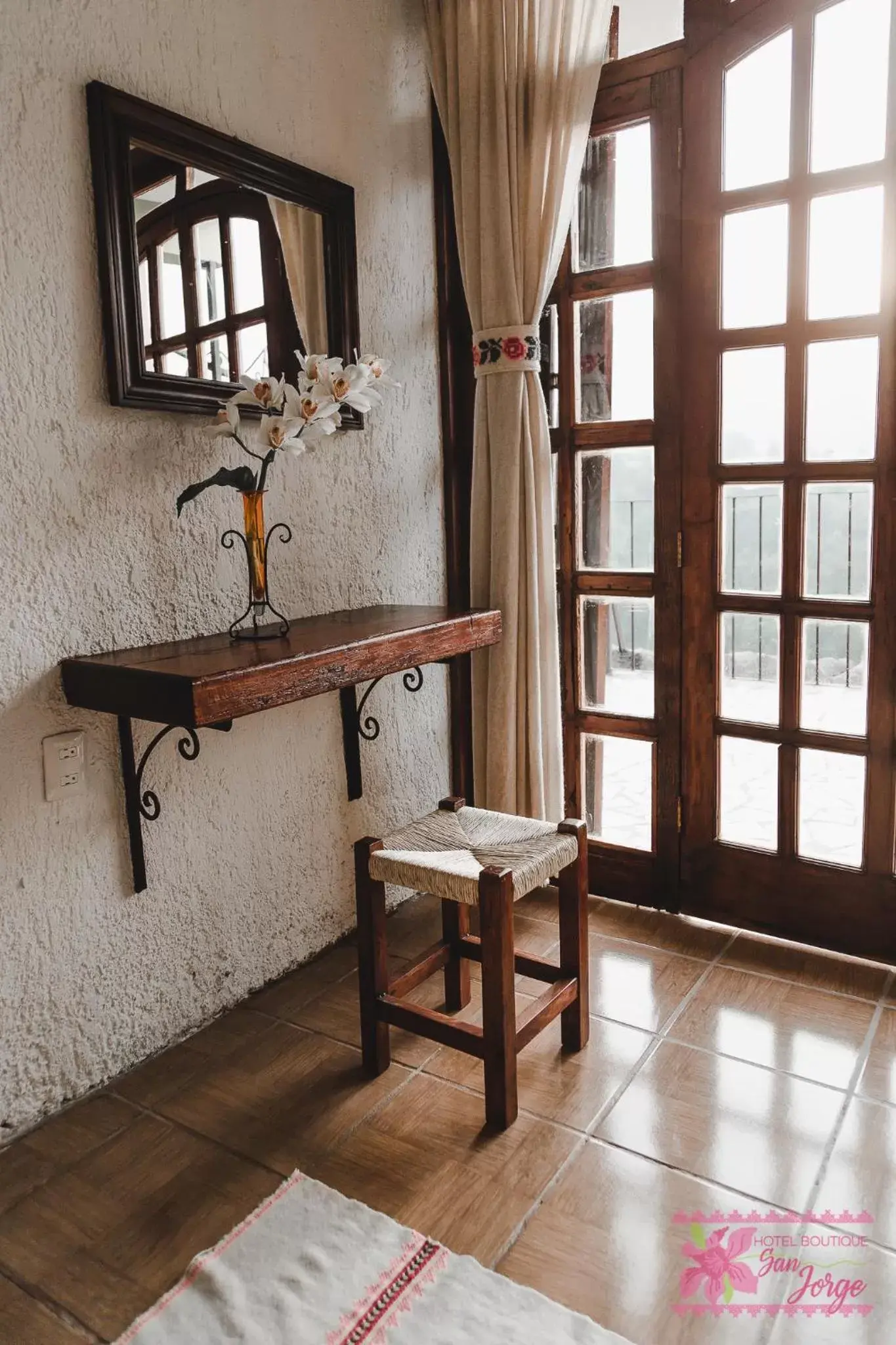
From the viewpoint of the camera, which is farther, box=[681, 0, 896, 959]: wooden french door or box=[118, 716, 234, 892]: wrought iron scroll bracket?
box=[681, 0, 896, 959]: wooden french door

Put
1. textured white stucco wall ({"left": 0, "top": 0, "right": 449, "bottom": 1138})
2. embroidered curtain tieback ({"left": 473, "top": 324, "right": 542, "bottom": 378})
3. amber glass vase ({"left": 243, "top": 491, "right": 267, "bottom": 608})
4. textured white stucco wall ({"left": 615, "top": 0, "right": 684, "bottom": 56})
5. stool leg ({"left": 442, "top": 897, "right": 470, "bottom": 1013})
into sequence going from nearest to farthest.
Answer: textured white stucco wall ({"left": 0, "top": 0, "right": 449, "bottom": 1138}) < amber glass vase ({"left": 243, "top": 491, "right": 267, "bottom": 608}) < stool leg ({"left": 442, "top": 897, "right": 470, "bottom": 1013}) < textured white stucco wall ({"left": 615, "top": 0, "right": 684, "bottom": 56}) < embroidered curtain tieback ({"left": 473, "top": 324, "right": 542, "bottom": 378})

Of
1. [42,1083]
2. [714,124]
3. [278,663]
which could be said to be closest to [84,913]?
[42,1083]

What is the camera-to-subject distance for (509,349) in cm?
241

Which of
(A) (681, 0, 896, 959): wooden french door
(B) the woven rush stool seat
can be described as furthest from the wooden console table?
(A) (681, 0, 896, 959): wooden french door

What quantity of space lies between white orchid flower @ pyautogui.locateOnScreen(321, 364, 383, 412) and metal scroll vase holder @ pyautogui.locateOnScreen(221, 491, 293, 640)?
247 mm

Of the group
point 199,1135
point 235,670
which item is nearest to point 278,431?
point 235,670

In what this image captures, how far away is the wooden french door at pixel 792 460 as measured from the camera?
2.10m

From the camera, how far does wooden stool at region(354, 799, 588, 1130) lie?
1.71 m

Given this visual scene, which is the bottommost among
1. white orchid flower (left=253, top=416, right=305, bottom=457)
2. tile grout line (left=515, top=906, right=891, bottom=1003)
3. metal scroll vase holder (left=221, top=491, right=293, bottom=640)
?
tile grout line (left=515, top=906, right=891, bottom=1003)

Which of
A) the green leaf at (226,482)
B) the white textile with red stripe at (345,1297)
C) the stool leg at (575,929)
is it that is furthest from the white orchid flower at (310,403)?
the white textile with red stripe at (345,1297)

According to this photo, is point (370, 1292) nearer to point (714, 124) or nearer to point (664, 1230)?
point (664, 1230)

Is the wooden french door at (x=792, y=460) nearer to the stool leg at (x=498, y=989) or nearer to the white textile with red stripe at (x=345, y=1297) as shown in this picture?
the stool leg at (x=498, y=989)

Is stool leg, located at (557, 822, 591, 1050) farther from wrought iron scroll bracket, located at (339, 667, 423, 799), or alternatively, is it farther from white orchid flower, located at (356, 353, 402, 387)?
white orchid flower, located at (356, 353, 402, 387)

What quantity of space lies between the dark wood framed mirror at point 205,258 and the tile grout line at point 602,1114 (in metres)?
1.56
